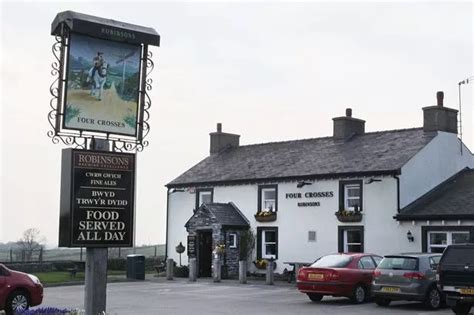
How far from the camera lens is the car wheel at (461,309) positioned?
19062 mm

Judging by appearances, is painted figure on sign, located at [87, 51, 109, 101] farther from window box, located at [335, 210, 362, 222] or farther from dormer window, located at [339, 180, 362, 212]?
dormer window, located at [339, 180, 362, 212]

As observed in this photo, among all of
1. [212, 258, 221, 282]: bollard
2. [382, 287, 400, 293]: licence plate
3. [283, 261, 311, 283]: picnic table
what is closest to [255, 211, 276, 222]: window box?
[283, 261, 311, 283]: picnic table

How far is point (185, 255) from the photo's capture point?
3909cm

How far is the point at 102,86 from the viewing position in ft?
40.9

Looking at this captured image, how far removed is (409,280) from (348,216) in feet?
36.5

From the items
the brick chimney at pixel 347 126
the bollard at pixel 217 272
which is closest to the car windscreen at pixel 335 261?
the bollard at pixel 217 272

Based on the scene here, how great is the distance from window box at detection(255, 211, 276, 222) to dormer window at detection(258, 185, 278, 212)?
0.91ft

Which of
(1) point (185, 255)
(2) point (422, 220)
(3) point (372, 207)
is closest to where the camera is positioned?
(2) point (422, 220)

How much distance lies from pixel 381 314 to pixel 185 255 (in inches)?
803

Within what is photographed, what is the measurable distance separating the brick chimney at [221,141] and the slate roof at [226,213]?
631cm

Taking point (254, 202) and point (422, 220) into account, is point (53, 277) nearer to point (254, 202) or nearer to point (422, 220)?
point (254, 202)

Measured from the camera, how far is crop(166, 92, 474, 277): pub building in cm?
3045

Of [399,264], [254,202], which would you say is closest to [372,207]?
[254,202]

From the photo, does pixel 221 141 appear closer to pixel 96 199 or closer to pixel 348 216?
pixel 348 216
